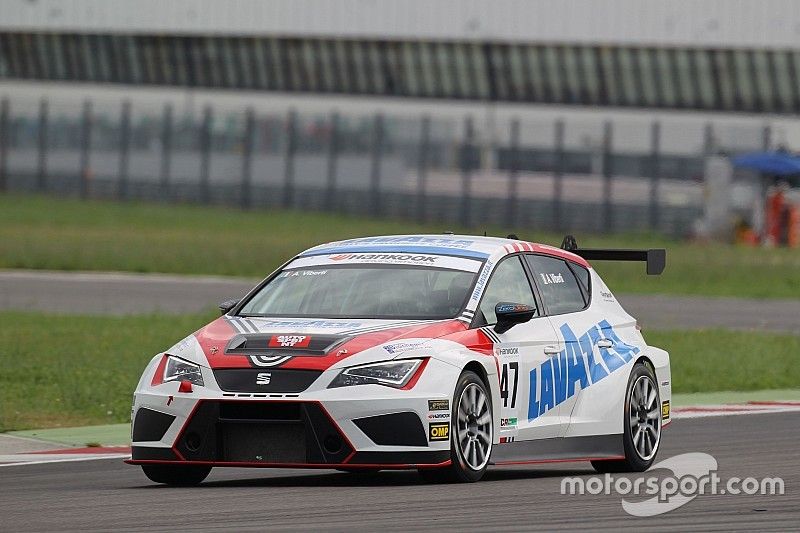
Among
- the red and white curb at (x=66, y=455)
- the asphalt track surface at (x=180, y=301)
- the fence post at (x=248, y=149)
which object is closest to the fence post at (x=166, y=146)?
the fence post at (x=248, y=149)

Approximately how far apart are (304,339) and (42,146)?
50423 millimetres

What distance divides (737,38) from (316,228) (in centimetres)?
1522

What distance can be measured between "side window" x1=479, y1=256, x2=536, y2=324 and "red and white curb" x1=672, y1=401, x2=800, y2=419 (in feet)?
15.1

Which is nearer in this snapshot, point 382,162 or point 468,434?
point 468,434

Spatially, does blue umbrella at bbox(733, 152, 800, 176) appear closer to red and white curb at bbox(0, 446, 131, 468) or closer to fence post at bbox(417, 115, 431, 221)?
fence post at bbox(417, 115, 431, 221)

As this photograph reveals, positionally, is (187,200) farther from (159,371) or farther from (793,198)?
(159,371)

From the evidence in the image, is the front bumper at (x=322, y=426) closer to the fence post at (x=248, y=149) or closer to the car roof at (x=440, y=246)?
the car roof at (x=440, y=246)

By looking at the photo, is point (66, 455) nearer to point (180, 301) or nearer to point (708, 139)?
point (180, 301)

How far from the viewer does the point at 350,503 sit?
389 inches

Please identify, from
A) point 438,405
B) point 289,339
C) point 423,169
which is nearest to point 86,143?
point 423,169

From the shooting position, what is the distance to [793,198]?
4953 cm

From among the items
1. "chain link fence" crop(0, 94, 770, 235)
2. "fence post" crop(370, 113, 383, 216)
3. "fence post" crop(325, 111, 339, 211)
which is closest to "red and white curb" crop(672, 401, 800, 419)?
"chain link fence" crop(0, 94, 770, 235)

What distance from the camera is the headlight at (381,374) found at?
10383 millimetres

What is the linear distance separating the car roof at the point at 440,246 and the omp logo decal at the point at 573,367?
0.61 meters
